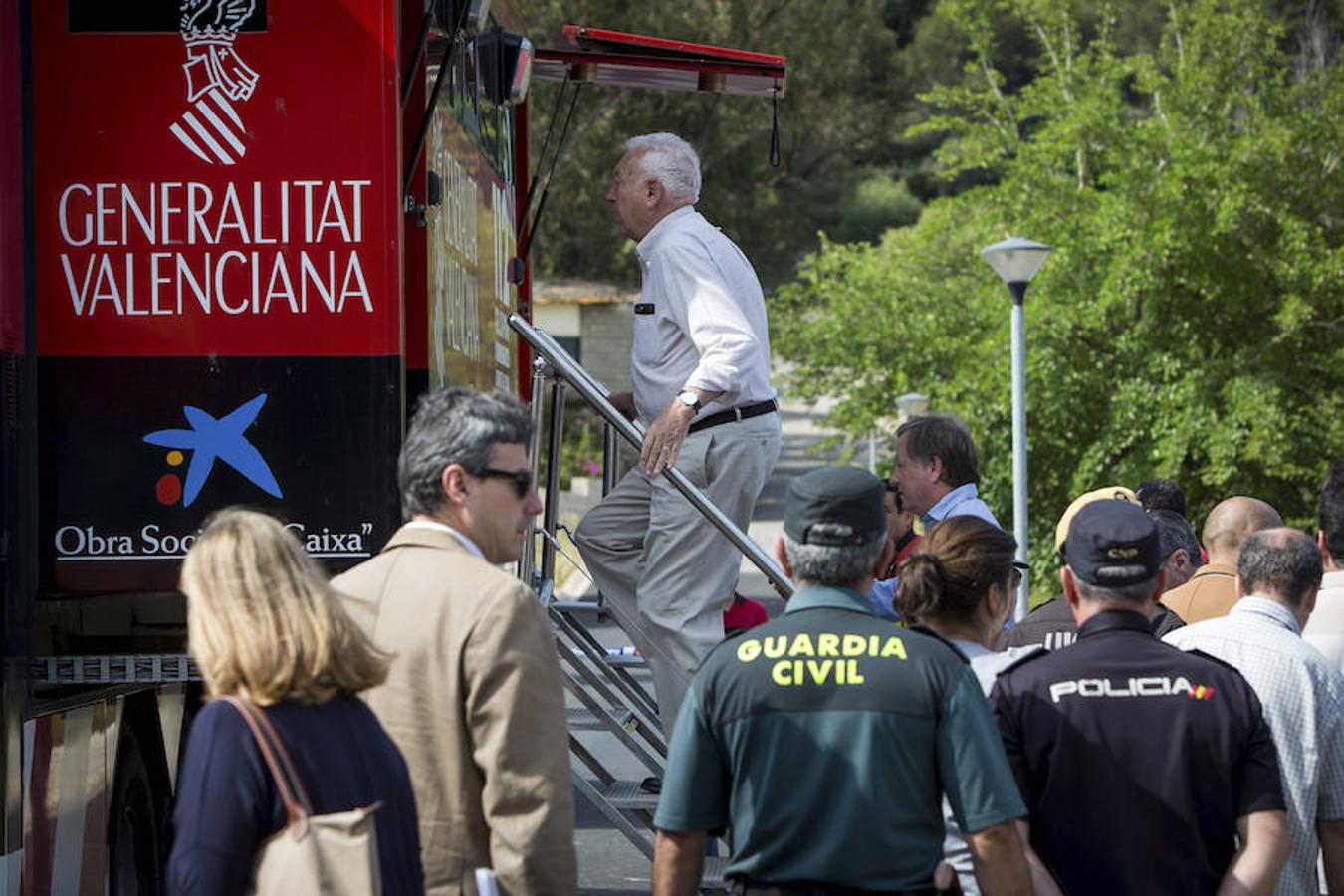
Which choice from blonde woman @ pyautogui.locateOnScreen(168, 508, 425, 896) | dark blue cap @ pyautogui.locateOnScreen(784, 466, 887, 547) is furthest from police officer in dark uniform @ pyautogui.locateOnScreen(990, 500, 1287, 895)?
blonde woman @ pyautogui.locateOnScreen(168, 508, 425, 896)

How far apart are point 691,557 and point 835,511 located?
1990 mm

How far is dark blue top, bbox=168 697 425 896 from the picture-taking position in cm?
278

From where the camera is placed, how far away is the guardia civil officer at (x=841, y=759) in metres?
3.28

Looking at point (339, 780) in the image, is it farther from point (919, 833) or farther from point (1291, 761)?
point (1291, 761)

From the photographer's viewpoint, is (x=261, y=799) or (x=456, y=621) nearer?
(x=261, y=799)

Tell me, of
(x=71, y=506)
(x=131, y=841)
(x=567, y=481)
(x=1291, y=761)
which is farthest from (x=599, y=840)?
(x=567, y=481)

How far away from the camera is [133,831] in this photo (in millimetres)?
5496

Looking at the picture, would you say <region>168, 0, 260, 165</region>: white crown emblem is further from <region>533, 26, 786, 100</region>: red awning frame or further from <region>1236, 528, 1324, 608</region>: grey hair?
<region>1236, 528, 1324, 608</region>: grey hair

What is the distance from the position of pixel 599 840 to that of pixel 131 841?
13.0ft

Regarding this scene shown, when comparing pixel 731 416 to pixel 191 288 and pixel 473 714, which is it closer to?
pixel 191 288

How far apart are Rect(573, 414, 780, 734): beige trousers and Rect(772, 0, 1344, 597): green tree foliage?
1562 cm

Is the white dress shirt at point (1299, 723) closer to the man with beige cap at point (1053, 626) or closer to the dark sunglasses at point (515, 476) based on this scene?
the man with beige cap at point (1053, 626)

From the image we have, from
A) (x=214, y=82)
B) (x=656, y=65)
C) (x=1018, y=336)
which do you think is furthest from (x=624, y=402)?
(x=1018, y=336)

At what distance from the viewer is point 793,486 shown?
3660mm
